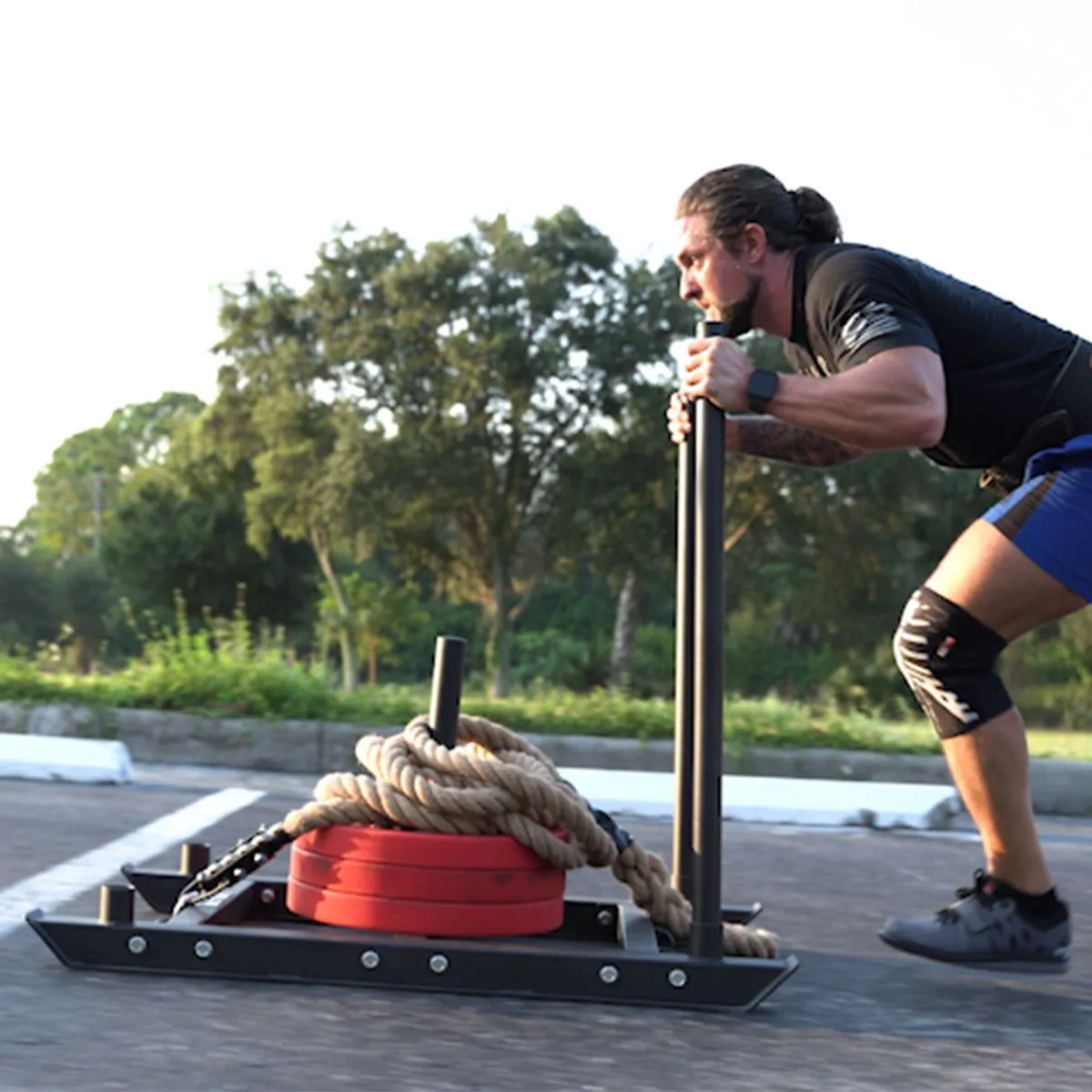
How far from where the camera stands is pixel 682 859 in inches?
129

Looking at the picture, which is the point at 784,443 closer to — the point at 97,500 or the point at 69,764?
the point at 69,764

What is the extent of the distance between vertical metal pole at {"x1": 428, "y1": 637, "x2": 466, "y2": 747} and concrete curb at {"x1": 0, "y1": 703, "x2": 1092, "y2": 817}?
432cm

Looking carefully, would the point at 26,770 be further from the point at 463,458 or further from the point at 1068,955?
the point at 463,458

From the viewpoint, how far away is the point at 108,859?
444 centimetres

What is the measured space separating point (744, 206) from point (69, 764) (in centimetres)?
410

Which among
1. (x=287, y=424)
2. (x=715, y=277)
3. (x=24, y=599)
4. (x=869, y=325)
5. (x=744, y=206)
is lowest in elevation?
(x=869, y=325)

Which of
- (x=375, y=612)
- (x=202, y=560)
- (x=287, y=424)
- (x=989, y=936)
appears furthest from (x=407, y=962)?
(x=202, y=560)

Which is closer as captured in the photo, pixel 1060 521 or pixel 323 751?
pixel 1060 521

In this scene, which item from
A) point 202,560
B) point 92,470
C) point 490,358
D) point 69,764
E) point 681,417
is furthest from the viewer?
point 92,470

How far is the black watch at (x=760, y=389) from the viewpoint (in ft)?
9.81

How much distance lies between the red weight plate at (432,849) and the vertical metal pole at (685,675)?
12.5 inches

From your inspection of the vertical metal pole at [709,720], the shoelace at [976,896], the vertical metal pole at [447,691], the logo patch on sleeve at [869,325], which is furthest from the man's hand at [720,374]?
the shoelace at [976,896]

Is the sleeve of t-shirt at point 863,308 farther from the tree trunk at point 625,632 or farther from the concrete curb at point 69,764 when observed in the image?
the tree trunk at point 625,632

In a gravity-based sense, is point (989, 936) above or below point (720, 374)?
below
